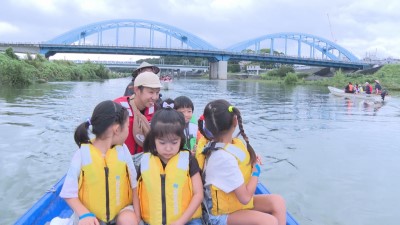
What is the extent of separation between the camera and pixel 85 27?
7381cm

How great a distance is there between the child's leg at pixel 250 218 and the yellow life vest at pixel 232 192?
49mm

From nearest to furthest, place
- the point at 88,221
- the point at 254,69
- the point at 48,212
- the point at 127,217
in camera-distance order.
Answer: the point at 88,221
the point at 127,217
the point at 48,212
the point at 254,69

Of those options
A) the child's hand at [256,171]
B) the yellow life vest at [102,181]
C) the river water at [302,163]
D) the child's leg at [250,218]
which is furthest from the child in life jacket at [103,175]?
the river water at [302,163]

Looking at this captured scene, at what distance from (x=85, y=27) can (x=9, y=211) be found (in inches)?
2939

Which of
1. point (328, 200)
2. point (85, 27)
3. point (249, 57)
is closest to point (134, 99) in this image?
point (328, 200)

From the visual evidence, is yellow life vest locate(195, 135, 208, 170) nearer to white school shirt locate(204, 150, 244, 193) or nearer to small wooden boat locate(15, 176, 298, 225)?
white school shirt locate(204, 150, 244, 193)

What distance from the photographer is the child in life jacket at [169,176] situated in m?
2.48

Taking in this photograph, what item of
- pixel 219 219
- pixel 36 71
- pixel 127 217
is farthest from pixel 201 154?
pixel 36 71

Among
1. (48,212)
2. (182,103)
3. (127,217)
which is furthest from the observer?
(182,103)

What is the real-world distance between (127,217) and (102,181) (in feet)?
0.99

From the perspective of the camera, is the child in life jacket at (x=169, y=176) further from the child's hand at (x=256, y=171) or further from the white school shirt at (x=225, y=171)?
the child's hand at (x=256, y=171)

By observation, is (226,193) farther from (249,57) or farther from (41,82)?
(249,57)

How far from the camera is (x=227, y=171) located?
257cm

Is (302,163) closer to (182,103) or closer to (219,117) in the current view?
(182,103)
